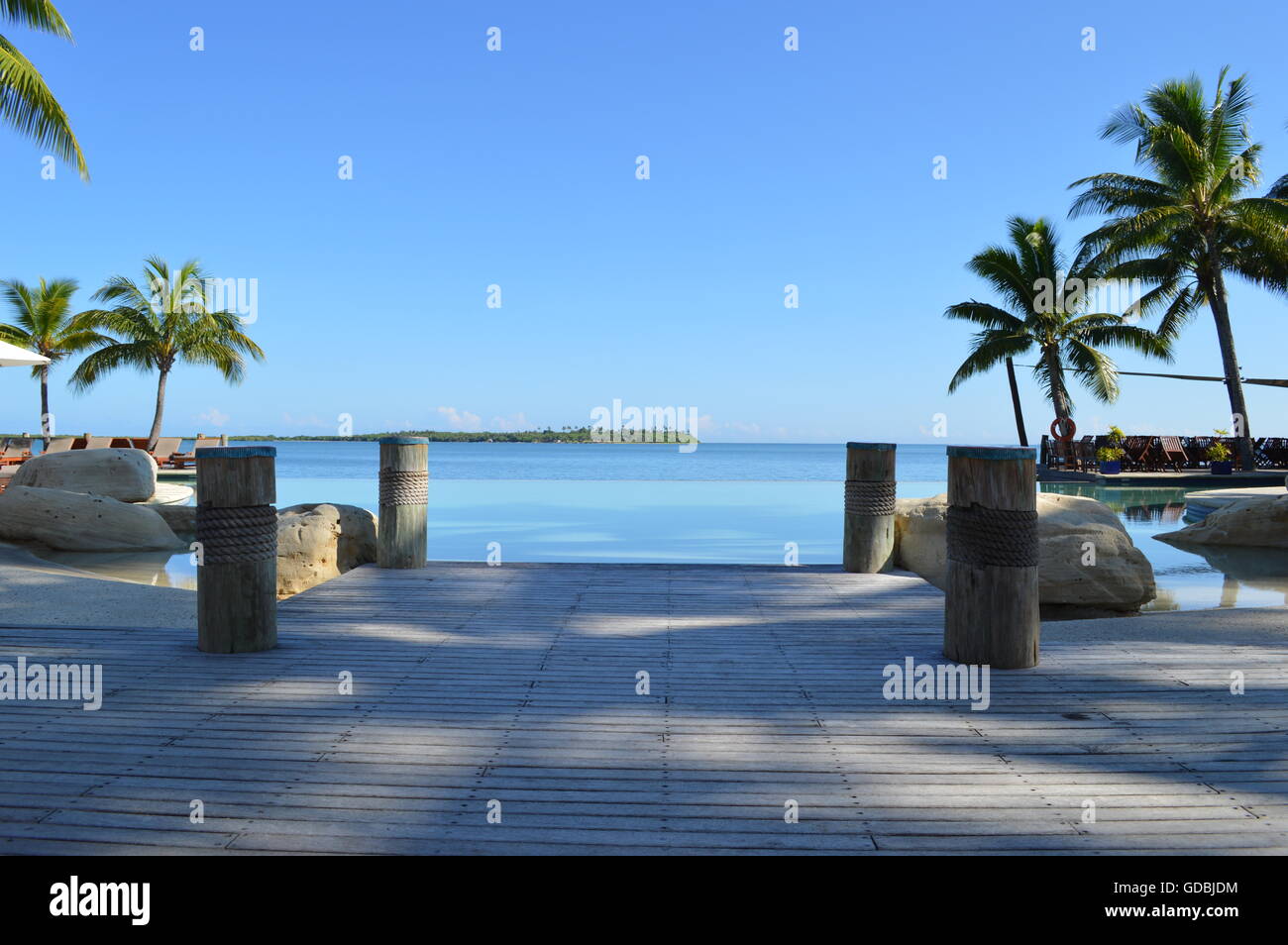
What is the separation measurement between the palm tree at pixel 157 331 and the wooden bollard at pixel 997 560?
34.2 m

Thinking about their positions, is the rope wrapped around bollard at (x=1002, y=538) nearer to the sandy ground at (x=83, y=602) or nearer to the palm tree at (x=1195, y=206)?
the sandy ground at (x=83, y=602)

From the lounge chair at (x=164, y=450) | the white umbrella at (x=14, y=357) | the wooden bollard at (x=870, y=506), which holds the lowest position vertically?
the wooden bollard at (x=870, y=506)

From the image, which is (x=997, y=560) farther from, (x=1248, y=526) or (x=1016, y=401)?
(x=1016, y=401)

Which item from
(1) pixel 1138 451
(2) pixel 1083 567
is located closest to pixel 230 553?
(2) pixel 1083 567

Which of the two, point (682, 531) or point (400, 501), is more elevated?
point (400, 501)

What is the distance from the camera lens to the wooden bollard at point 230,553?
502 cm

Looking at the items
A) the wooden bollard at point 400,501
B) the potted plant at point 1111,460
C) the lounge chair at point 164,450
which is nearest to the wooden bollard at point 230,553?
the wooden bollard at point 400,501

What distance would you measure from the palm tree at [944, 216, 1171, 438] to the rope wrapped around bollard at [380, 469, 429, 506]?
2586cm

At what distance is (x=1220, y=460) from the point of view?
3116 centimetres

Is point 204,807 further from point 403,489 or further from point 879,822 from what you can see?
point 403,489

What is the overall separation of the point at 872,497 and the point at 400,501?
168 inches

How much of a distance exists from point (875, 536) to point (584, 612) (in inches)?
123

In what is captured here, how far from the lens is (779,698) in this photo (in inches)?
169
